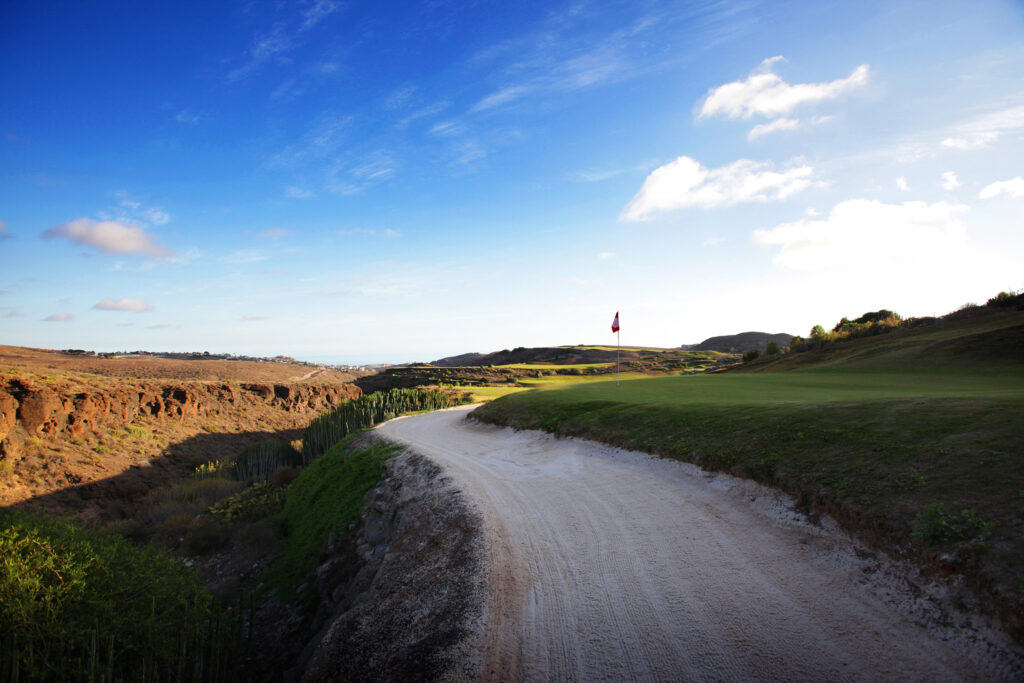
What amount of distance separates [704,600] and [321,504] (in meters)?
11.0

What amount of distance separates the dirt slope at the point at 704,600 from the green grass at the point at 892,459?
44 cm

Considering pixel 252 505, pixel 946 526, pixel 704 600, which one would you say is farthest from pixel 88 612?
pixel 252 505

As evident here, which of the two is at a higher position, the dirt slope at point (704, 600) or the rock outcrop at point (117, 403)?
the rock outcrop at point (117, 403)

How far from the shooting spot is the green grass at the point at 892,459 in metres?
4.63

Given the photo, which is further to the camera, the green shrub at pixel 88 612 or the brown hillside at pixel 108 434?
the brown hillside at pixel 108 434

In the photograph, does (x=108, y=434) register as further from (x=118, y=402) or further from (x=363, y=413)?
(x=363, y=413)

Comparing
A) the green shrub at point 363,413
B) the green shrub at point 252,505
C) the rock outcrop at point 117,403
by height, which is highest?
the rock outcrop at point 117,403

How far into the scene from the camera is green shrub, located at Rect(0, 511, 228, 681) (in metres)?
4.52

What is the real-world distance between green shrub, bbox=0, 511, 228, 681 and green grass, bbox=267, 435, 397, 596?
3607 mm

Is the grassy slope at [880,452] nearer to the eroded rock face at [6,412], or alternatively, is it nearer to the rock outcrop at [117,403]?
the eroded rock face at [6,412]

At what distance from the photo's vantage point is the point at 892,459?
22.4 feet

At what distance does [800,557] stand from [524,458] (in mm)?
7616

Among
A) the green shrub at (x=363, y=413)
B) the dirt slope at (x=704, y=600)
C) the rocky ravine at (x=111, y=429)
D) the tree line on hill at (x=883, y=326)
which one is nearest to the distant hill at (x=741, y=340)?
the tree line on hill at (x=883, y=326)

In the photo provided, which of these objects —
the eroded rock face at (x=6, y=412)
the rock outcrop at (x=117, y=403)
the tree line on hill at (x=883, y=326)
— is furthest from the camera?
the tree line on hill at (x=883, y=326)
